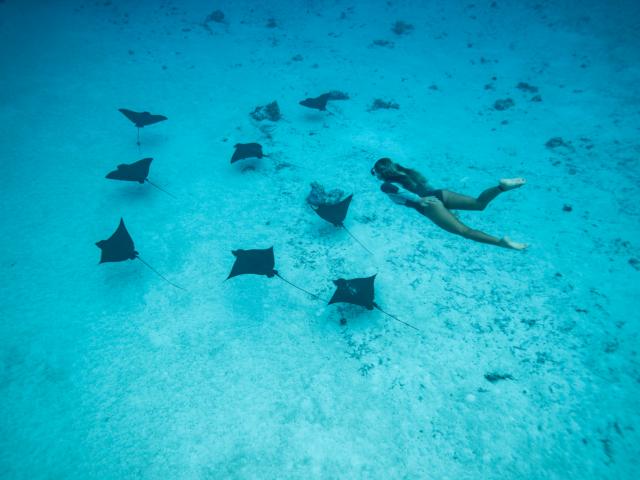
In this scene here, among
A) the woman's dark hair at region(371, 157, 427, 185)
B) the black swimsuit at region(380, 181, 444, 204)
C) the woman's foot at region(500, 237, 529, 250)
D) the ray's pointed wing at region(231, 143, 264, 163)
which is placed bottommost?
the ray's pointed wing at region(231, 143, 264, 163)

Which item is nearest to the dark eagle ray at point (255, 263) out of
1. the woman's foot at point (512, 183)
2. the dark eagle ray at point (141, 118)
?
the woman's foot at point (512, 183)

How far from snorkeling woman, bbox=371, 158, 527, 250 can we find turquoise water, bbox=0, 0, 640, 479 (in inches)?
62.5

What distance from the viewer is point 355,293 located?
5.08 meters

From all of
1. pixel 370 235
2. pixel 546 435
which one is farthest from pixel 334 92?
pixel 546 435

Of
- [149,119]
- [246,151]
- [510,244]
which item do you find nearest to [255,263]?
[246,151]

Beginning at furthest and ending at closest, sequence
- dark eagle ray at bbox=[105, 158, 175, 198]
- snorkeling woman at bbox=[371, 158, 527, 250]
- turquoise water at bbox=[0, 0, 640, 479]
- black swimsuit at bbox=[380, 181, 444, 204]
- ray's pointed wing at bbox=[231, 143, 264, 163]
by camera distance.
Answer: ray's pointed wing at bbox=[231, 143, 264, 163]
dark eagle ray at bbox=[105, 158, 175, 198]
black swimsuit at bbox=[380, 181, 444, 204]
snorkeling woman at bbox=[371, 158, 527, 250]
turquoise water at bbox=[0, 0, 640, 479]

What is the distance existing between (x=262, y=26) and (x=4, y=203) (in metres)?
13.9

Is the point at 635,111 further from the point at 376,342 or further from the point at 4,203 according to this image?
the point at 4,203

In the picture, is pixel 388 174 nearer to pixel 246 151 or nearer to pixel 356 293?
pixel 356 293

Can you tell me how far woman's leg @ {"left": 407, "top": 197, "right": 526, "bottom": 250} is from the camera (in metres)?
4.33

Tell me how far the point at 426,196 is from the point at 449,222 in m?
0.68

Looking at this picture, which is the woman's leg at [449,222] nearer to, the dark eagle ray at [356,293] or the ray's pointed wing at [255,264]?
the dark eagle ray at [356,293]

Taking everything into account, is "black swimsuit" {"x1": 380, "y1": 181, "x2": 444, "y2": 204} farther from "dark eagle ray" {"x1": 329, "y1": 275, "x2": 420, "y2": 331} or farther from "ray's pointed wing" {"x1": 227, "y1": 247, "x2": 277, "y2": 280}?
"ray's pointed wing" {"x1": 227, "y1": 247, "x2": 277, "y2": 280}

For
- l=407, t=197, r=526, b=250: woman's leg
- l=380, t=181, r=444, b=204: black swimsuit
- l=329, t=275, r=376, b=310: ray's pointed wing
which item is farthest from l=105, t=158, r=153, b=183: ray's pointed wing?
l=407, t=197, r=526, b=250: woman's leg
